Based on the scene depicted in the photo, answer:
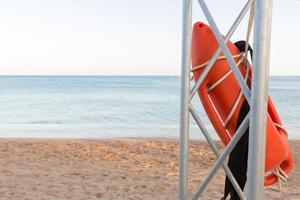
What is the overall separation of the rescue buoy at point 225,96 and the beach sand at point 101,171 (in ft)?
9.01

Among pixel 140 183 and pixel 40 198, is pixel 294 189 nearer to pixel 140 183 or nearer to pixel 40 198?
pixel 140 183

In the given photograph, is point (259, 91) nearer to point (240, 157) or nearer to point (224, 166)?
point (224, 166)

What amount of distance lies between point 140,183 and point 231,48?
3.61m

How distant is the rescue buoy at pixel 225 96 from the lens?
7.79 feet

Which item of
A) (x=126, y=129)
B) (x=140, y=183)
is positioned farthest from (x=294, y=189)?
(x=126, y=129)

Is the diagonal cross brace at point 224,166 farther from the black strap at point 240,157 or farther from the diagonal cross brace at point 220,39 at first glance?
the diagonal cross brace at point 220,39

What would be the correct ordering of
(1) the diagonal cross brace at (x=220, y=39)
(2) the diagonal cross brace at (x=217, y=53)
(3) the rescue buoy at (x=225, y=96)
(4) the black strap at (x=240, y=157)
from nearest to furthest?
(1) the diagonal cross brace at (x=220, y=39)
(2) the diagonal cross brace at (x=217, y=53)
(3) the rescue buoy at (x=225, y=96)
(4) the black strap at (x=240, y=157)

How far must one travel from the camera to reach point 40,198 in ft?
15.6

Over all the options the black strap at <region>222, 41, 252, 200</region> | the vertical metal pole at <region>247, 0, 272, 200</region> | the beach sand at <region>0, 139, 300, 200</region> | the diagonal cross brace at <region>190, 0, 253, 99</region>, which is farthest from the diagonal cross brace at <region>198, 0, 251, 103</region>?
the beach sand at <region>0, 139, 300, 200</region>

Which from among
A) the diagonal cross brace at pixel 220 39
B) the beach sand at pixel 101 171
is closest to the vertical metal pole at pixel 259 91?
the diagonal cross brace at pixel 220 39

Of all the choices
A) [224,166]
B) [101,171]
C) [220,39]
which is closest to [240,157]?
[224,166]

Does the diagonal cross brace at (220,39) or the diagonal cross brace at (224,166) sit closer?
the diagonal cross brace at (220,39)

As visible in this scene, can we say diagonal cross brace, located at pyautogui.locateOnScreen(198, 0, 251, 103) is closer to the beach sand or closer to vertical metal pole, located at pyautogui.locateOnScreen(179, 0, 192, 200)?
vertical metal pole, located at pyautogui.locateOnScreen(179, 0, 192, 200)

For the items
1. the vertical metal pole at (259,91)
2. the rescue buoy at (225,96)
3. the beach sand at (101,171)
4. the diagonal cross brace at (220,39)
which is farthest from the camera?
the beach sand at (101,171)
